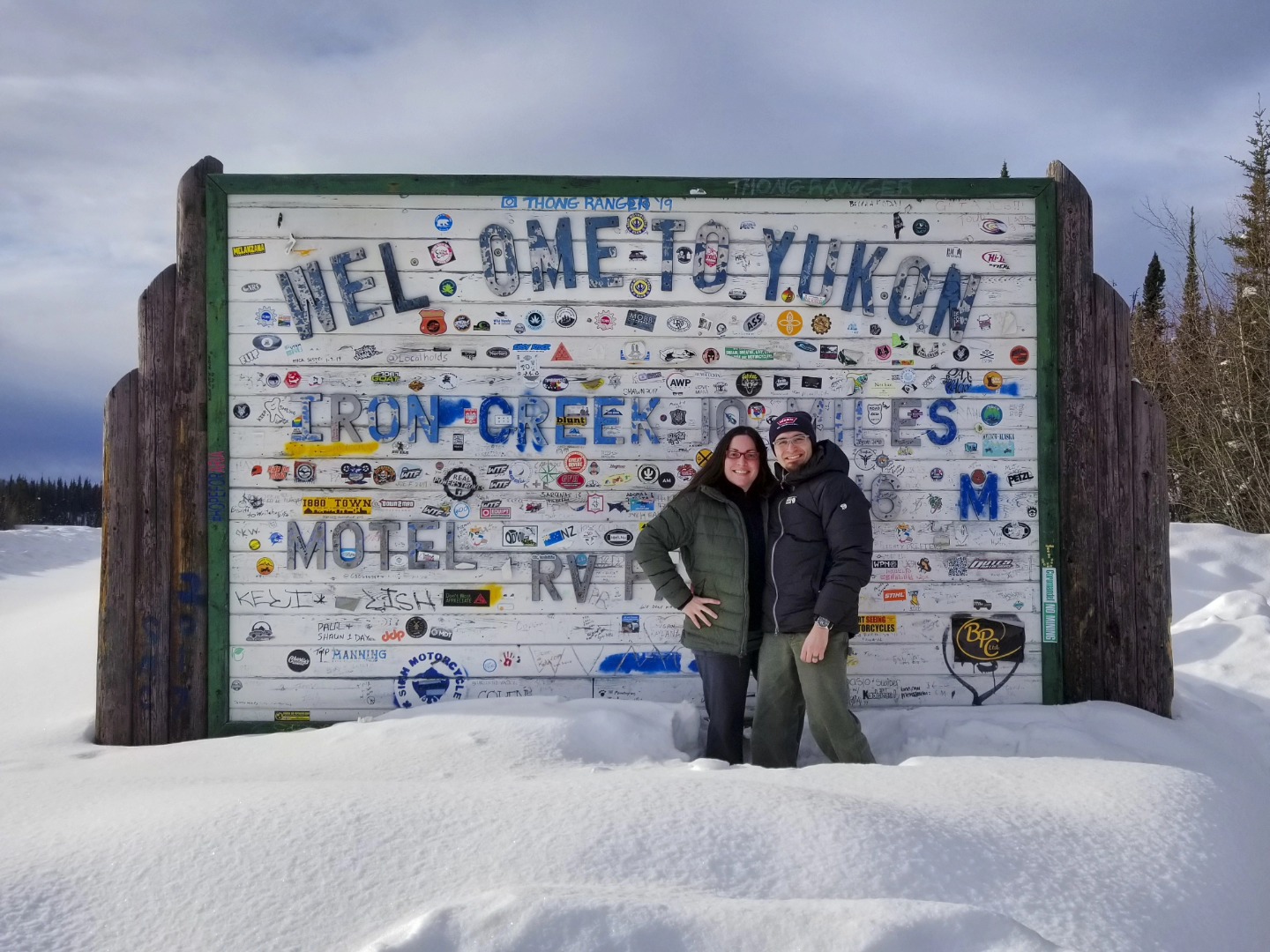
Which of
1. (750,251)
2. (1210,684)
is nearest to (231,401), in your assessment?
(750,251)

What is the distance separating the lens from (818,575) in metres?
4.08

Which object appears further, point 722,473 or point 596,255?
point 596,255

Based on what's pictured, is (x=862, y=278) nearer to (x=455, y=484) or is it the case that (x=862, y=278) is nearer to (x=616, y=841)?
(x=455, y=484)

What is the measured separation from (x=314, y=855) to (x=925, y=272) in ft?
14.1

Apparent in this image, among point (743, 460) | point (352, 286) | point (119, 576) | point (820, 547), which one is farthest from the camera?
point (352, 286)

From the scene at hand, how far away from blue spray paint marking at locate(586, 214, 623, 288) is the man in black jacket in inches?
57.2

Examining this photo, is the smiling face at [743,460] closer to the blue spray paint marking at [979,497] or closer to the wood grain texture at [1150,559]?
the blue spray paint marking at [979,497]

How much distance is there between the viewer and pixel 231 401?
4.95 meters

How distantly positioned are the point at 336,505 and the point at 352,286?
1.27m

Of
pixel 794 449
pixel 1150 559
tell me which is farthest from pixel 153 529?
pixel 1150 559

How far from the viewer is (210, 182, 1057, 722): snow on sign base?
4953 mm

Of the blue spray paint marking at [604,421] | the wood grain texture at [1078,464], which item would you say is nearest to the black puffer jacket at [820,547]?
the blue spray paint marking at [604,421]

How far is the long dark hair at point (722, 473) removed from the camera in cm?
429

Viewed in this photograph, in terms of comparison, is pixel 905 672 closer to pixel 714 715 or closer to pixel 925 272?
pixel 714 715
